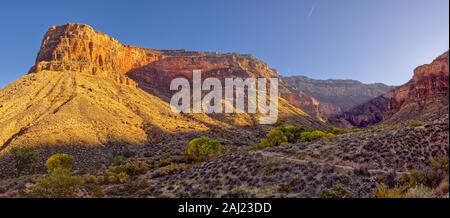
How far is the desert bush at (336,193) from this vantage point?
21.9 metres

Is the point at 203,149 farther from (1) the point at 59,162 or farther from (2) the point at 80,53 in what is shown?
(2) the point at 80,53

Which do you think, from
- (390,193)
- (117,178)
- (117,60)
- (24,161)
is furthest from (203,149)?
(117,60)

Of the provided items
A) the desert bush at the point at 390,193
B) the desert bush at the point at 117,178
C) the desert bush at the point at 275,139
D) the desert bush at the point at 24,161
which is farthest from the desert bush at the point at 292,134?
the desert bush at the point at 390,193

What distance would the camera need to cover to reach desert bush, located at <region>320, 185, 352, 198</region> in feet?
71.8

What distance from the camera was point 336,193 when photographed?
72.7 feet

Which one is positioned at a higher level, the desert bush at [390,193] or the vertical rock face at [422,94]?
the vertical rock face at [422,94]

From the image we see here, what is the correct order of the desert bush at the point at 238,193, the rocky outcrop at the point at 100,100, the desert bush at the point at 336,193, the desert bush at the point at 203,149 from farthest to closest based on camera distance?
the rocky outcrop at the point at 100,100, the desert bush at the point at 203,149, the desert bush at the point at 238,193, the desert bush at the point at 336,193

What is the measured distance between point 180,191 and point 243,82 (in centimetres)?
13413

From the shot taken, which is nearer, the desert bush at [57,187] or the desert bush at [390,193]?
the desert bush at [390,193]

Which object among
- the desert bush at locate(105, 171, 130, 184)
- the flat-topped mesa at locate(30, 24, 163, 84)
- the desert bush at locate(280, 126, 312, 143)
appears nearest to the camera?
the desert bush at locate(105, 171, 130, 184)

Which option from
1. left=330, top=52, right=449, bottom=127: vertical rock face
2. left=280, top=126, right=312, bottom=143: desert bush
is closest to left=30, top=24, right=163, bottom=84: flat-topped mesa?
left=280, top=126, right=312, bottom=143: desert bush

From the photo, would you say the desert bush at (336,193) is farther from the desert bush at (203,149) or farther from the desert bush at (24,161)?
the desert bush at (24,161)

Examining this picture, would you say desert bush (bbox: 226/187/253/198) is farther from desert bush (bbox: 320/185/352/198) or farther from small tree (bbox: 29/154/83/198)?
small tree (bbox: 29/154/83/198)

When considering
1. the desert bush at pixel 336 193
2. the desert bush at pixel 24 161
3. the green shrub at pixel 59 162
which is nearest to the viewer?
the desert bush at pixel 336 193
